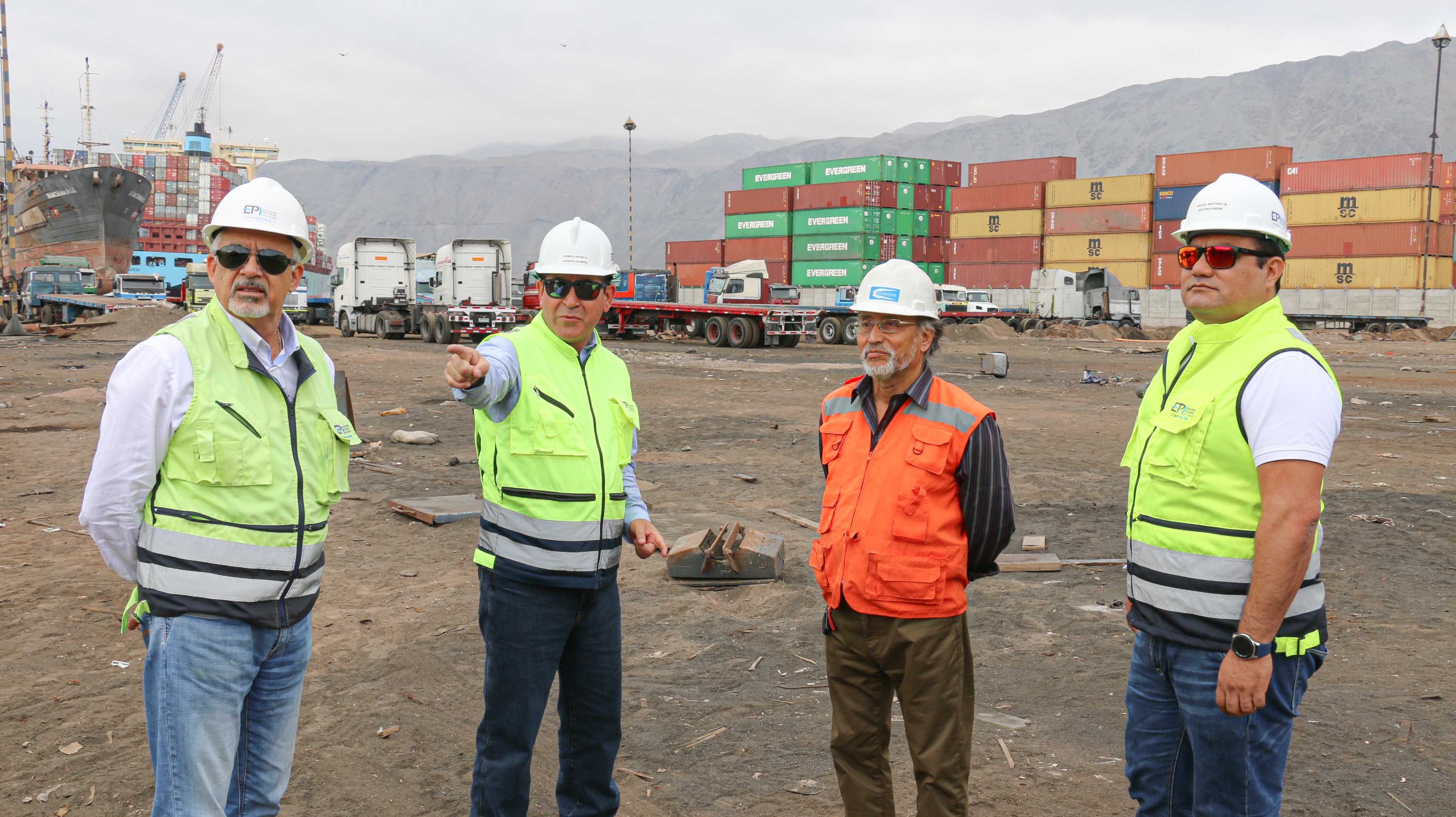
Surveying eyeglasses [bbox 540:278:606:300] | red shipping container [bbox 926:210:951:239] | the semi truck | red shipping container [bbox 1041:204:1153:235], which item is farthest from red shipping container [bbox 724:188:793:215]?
eyeglasses [bbox 540:278:606:300]

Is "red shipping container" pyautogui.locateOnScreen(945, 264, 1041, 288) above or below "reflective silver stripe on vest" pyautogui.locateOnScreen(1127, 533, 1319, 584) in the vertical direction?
above

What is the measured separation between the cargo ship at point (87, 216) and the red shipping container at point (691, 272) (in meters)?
29.4

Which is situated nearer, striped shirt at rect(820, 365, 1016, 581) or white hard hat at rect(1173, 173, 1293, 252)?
white hard hat at rect(1173, 173, 1293, 252)

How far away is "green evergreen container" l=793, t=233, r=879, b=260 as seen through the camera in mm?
53438

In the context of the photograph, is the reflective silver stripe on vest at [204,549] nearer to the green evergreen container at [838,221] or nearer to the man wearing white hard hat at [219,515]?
the man wearing white hard hat at [219,515]

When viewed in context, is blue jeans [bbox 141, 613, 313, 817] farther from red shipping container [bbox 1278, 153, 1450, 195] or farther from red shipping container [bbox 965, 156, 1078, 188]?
red shipping container [bbox 965, 156, 1078, 188]

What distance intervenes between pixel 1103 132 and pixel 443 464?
8101 inches

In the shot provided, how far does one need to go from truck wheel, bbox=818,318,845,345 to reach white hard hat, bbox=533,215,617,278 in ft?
102

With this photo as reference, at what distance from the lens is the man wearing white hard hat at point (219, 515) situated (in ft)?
7.85

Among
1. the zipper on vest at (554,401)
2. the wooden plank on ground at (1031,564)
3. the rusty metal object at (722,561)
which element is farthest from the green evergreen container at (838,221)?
the zipper on vest at (554,401)

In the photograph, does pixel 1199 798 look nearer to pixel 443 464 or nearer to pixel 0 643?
pixel 0 643

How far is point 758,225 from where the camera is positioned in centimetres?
5881

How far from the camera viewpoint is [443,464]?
1113 centimetres

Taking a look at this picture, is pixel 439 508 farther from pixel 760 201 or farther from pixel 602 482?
pixel 760 201
